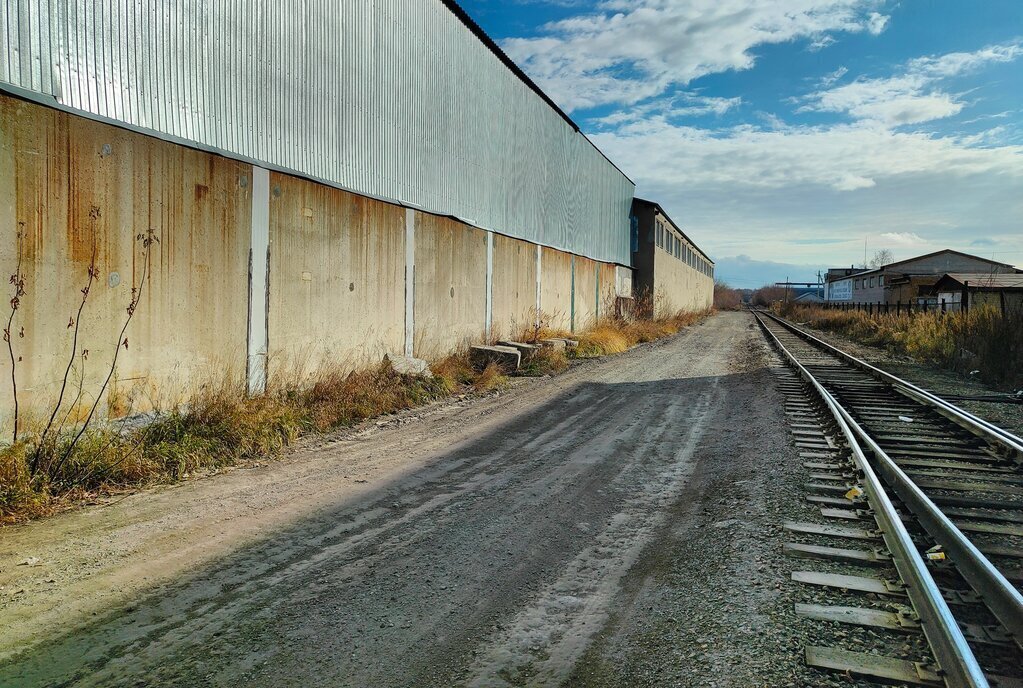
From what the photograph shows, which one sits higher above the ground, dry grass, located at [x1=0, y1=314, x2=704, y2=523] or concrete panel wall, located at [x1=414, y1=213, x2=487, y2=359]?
concrete panel wall, located at [x1=414, y1=213, x2=487, y2=359]

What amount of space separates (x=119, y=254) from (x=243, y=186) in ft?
6.79

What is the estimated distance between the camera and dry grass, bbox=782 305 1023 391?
45.6 feet

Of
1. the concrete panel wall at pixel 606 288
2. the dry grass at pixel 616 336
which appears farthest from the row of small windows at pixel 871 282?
the concrete panel wall at pixel 606 288

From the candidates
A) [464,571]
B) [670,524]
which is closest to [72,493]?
[464,571]

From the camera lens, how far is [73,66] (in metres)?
6.01

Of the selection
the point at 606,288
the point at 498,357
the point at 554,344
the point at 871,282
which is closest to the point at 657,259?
the point at 606,288

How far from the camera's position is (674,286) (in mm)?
42531

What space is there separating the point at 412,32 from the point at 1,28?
812cm

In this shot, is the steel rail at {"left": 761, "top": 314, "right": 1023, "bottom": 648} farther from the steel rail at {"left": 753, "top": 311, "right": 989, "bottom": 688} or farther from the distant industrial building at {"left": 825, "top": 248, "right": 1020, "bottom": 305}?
the distant industrial building at {"left": 825, "top": 248, "right": 1020, "bottom": 305}

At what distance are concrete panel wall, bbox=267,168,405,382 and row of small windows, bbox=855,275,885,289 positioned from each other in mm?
66427

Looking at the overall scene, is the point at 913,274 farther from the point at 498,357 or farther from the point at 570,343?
the point at 498,357

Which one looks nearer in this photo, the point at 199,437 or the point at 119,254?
the point at 119,254

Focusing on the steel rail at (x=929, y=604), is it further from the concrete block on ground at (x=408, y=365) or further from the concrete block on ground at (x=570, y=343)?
the concrete block on ground at (x=570, y=343)

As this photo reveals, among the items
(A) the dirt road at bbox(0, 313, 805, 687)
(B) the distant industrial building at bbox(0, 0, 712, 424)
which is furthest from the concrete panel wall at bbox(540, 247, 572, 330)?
(A) the dirt road at bbox(0, 313, 805, 687)
